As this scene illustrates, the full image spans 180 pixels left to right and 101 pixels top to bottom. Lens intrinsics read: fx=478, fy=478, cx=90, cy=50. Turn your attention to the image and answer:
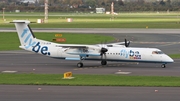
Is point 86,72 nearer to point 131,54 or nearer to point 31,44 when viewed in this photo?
point 131,54

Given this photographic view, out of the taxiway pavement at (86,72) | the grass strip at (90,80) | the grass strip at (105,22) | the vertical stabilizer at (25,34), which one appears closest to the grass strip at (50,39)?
the taxiway pavement at (86,72)

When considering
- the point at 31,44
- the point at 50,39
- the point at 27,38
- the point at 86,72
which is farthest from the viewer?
the point at 50,39

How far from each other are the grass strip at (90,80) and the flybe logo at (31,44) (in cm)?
687

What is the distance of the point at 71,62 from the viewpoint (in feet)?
166

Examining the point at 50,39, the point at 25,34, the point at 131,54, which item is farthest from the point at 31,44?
the point at 50,39

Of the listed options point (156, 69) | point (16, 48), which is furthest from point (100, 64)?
point (16, 48)

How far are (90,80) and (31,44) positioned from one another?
12.8m

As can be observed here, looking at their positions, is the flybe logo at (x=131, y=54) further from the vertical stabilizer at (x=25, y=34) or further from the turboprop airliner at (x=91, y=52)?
Answer: the vertical stabilizer at (x=25, y=34)

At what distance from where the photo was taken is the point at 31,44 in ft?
154

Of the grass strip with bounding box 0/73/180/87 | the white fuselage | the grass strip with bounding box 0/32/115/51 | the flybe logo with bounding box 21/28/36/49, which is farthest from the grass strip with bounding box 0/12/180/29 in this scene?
the grass strip with bounding box 0/73/180/87

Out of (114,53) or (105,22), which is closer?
(114,53)

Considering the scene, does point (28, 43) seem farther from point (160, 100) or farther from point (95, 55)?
point (160, 100)

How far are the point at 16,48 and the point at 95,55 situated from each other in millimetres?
22767

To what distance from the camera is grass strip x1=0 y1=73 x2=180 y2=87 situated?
3341 cm
